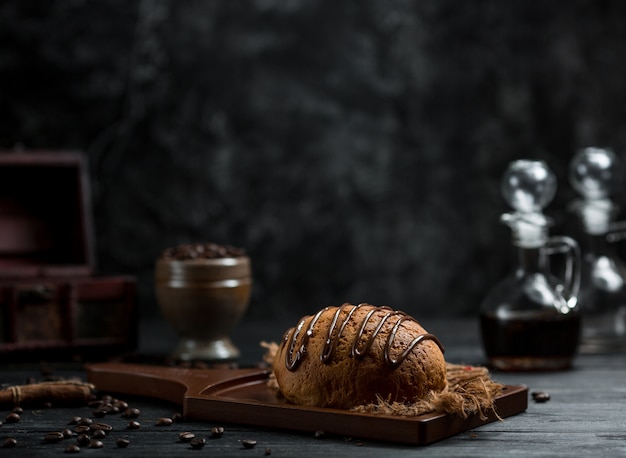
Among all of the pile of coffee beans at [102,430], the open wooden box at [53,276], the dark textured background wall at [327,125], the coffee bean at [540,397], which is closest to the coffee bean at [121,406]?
the pile of coffee beans at [102,430]

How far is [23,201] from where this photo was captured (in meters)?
2.57

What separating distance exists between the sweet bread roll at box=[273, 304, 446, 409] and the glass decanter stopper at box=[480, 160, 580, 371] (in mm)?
571

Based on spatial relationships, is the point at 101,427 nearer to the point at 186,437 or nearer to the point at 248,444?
the point at 186,437

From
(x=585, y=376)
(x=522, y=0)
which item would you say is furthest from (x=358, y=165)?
(x=585, y=376)

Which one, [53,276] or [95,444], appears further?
[53,276]

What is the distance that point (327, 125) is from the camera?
2934mm

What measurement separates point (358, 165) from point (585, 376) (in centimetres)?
114

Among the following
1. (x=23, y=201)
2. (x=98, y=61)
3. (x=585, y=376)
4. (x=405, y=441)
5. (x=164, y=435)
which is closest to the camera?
(x=405, y=441)

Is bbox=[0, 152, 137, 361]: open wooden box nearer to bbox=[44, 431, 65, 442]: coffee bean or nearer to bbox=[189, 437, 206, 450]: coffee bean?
bbox=[44, 431, 65, 442]: coffee bean

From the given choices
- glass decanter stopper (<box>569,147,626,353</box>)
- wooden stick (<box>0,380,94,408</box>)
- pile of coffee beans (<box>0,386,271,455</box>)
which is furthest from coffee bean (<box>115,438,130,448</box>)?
glass decanter stopper (<box>569,147,626,353</box>)

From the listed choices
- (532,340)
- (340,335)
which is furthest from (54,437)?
(532,340)

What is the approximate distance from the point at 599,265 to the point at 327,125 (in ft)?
3.21

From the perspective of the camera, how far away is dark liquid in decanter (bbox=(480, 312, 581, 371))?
81.5 inches

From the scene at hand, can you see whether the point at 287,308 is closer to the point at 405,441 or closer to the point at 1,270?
the point at 1,270
